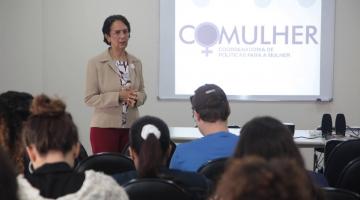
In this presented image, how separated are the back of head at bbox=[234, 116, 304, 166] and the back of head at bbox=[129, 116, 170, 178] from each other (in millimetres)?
398

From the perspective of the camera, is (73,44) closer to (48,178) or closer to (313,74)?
(313,74)

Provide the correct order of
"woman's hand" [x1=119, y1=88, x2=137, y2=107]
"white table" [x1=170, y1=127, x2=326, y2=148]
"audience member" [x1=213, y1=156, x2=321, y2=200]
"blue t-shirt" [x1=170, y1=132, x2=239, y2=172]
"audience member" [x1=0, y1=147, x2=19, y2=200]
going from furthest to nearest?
"white table" [x1=170, y1=127, x2=326, y2=148]
"woman's hand" [x1=119, y1=88, x2=137, y2=107]
"blue t-shirt" [x1=170, y1=132, x2=239, y2=172]
"audience member" [x1=0, y1=147, x2=19, y2=200]
"audience member" [x1=213, y1=156, x2=321, y2=200]

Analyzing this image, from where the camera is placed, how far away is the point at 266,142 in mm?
1838

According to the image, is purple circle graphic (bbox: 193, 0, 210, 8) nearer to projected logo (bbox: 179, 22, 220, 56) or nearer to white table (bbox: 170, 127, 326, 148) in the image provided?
projected logo (bbox: 179, 22, 220, 56)

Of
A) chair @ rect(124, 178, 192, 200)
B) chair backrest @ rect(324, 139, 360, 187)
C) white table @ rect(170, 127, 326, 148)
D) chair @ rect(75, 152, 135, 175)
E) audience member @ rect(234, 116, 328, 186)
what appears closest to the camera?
audience member @ rect(234, 116, 328, 186)

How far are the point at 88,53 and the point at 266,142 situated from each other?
15.2 feet

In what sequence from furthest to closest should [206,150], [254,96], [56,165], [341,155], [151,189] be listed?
[254,96]
[341,155]
[206,150]
[151,189]
[56,165]

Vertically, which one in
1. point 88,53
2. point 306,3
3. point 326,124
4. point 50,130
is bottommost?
point 326,124

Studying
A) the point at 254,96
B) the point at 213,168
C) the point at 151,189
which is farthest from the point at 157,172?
the point at 254,96

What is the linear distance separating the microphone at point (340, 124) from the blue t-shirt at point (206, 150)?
2041 mm

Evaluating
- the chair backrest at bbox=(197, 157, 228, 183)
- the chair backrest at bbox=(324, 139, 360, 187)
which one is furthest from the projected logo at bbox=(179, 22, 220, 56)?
the chair backrest at bbox=(197, 157, 228, 183)

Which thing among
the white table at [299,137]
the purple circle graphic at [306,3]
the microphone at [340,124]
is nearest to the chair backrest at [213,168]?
the white table at [299,137]

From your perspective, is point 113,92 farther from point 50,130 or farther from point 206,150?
point 50,130

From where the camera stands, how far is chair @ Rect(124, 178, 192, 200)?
202 centimetres
